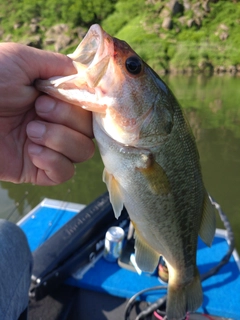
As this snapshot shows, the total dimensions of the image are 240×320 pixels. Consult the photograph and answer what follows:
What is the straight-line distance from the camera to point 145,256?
1460 millimetres

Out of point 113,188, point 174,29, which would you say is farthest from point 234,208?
point 174,29

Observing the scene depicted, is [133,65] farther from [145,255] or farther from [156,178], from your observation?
[145,255]

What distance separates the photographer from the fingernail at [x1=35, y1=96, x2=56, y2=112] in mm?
1289

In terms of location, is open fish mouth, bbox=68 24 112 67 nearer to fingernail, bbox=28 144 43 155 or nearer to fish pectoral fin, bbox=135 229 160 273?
fingernail, bbox=28 144 43 155

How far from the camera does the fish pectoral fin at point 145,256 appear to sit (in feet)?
4.72

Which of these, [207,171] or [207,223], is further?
[207,171]

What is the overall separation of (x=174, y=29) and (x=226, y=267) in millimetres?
32144

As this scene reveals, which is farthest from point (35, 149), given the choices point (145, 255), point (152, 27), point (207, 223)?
point (152, 27)

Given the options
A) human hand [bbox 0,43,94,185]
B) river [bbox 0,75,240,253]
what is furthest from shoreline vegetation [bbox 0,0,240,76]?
human hand [bbox 0,43,94,185]

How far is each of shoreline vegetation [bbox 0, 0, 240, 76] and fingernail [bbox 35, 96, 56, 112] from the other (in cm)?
2491

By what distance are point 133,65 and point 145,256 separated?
0.88m

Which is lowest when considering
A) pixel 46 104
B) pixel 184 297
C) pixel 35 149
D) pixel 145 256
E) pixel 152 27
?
pixel 152 27

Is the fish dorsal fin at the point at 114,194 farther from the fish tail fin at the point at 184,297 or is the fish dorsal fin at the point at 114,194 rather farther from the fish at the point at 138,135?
the fish tail fin at the point at 184,297

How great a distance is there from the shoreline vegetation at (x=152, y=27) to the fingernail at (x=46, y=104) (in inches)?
981
